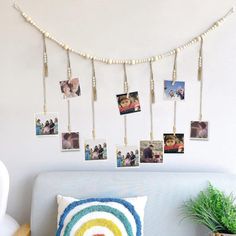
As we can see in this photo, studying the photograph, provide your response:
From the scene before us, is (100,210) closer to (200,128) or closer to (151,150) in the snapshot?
(151,150)

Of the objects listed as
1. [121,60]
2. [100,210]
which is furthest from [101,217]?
[121,60]

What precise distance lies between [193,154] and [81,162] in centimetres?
62

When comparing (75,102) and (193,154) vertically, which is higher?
(75,102)

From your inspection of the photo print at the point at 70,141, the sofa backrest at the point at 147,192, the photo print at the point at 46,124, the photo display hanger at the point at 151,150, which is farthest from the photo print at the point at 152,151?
the photo print at the point at 46,124

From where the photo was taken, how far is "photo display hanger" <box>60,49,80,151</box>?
1.76 metres

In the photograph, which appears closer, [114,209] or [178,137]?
[114,209]

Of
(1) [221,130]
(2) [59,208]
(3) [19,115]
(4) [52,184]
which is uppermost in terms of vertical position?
(3) [19,115]

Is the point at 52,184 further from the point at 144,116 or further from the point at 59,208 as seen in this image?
the point at 144,116

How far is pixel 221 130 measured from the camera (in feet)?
5.78

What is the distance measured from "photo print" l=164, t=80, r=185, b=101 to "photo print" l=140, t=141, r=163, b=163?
0.84 ft

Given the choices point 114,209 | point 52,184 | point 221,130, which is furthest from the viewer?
point 221,130

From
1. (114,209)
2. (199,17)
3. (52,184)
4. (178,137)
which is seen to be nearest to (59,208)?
(52,184)

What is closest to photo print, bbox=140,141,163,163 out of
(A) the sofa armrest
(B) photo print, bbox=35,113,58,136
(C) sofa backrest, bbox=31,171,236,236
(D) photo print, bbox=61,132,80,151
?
(C) sofa backrest, bbox=31,171,236,236

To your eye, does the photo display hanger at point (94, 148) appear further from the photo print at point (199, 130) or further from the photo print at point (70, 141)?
the photo print at point (199, 130)
